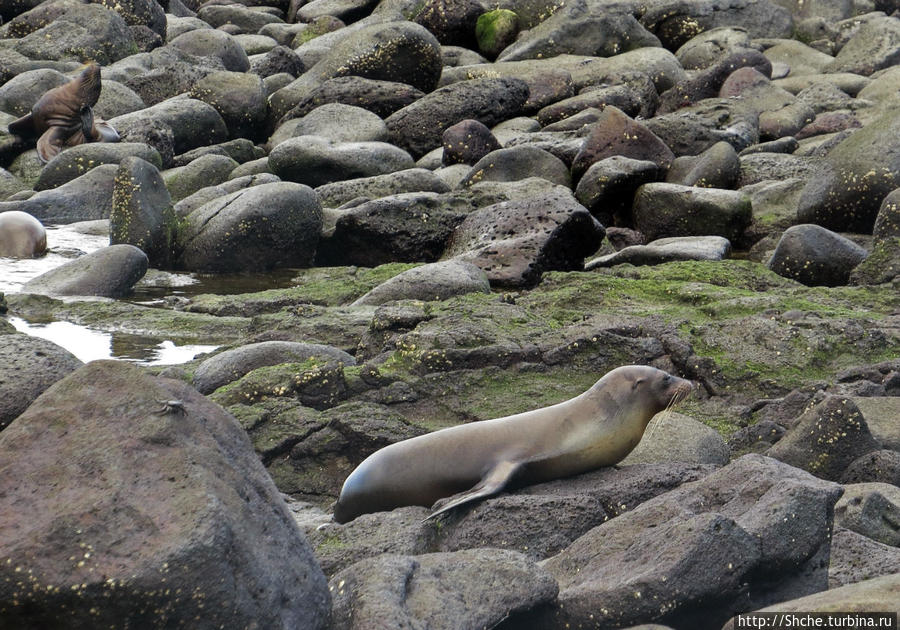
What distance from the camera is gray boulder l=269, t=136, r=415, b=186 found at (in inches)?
554

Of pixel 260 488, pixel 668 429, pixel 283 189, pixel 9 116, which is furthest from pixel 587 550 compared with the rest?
pixel 9 116

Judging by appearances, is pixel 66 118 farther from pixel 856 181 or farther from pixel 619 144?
pixel 856 181

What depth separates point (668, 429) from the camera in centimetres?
489

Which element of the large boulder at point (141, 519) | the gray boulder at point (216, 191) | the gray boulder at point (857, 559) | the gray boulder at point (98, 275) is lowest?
the gray boulder at point (216, 191)

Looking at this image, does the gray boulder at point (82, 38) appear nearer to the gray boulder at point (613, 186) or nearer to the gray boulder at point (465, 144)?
the gray boulder at point (465, 144)

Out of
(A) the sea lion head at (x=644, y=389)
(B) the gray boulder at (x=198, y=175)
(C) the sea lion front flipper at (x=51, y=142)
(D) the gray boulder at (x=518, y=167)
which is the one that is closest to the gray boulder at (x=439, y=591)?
(A) the sea lion head at (x=644, y=389)

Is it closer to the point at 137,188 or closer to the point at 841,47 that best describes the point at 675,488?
the point at 137,188

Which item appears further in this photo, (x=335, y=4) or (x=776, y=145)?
(x=335, y=4)

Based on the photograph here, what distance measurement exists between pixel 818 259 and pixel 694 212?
2.82 meters

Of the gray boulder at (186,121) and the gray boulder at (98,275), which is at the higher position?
the gray boulder at (98,275)

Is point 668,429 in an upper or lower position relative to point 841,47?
upper

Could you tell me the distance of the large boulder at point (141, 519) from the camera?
255cm

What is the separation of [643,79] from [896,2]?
A: 12.8 m

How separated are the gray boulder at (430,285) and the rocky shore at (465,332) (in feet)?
0.10
